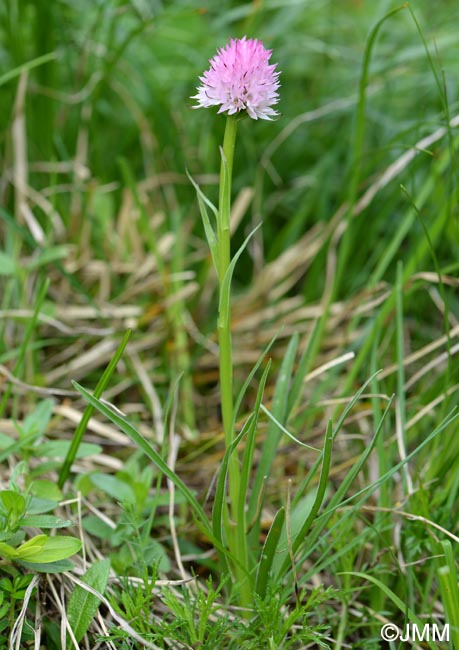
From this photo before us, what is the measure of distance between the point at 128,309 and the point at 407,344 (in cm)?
77

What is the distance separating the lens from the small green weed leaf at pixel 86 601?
40.1 inches

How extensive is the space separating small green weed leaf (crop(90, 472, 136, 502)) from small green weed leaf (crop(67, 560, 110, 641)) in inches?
6.8

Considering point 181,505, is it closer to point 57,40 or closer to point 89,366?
point 89,366

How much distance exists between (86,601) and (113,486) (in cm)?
25

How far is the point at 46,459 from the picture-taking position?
4.64 feet

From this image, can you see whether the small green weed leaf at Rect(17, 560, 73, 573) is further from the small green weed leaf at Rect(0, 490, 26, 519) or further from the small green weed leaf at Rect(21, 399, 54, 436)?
the small green weed leaf at Rect(21, 399, 54, 436)

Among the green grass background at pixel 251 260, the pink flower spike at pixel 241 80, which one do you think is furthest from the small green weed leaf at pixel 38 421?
the pink flower spike at pixel 241 80

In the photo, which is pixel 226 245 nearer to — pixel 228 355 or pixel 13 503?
pixel 228 355

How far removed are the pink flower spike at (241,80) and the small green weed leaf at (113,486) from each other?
701 mm

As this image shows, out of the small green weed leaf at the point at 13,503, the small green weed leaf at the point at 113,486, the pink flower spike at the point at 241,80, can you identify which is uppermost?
the pink flower spike at the point at 241,80

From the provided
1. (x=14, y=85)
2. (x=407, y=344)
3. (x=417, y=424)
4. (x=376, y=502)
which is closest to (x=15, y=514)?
(x=376, y=502)

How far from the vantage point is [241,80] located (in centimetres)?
87

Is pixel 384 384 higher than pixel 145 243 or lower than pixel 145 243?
lower

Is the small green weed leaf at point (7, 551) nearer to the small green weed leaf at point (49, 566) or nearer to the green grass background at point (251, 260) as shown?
the small green weed leaf at point (49, 566)
